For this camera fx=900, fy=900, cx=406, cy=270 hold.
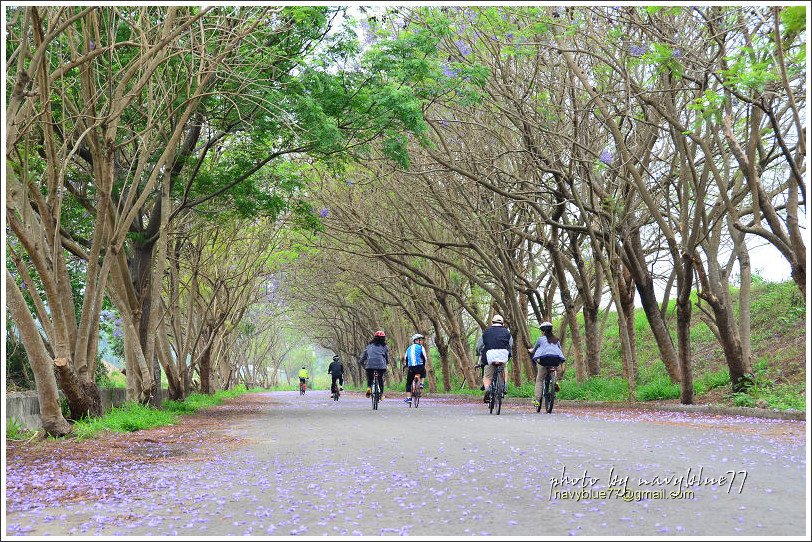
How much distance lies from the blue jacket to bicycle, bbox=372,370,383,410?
11.2 inches

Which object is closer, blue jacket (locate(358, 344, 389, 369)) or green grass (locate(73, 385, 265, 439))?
green grass (locate(73, 385, 265, 439))

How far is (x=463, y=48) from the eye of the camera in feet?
59.1

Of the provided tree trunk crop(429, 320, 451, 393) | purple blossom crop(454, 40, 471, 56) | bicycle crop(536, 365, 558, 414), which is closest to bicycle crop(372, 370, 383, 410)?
bicycle crop(536, 365, 558, 414)

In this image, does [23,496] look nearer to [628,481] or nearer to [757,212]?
[628,481]

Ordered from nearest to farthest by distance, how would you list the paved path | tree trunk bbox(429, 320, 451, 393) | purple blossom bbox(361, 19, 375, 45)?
1. the paved path
2. purple blossom bbox(361, 19, 375, 45)
3. tree trunk bbox(429, 320, 451, 393)

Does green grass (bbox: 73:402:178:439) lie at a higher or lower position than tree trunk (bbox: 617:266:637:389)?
lower

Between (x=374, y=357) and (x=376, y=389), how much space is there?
84 cm

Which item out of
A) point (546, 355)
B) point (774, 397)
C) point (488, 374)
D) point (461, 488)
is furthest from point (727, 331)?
point (461, 488)

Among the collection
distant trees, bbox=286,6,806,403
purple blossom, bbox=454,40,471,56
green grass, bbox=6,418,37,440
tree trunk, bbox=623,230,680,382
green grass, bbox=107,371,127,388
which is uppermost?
purple blossom, bbox=454,40,471,56

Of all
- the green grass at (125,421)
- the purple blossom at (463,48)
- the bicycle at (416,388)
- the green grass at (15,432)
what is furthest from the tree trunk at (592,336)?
the green grass at (15,432)

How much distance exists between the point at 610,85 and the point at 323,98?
546 cm

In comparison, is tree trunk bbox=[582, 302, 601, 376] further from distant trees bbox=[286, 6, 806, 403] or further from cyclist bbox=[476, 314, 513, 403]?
cyclist bbox=[476, 314, 513, 403]

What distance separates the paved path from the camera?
17.7ft

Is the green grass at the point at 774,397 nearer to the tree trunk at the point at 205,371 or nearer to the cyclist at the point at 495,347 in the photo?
the cyclist at the point at 495,347
